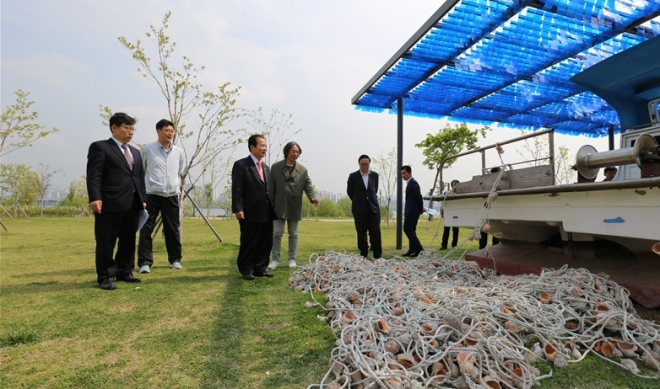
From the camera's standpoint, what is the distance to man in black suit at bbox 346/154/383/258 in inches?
213

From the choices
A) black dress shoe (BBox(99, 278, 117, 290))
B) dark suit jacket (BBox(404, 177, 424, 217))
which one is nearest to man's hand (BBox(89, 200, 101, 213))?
black dress shoe (BBox(99, 278, 117, 290))

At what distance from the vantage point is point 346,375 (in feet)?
5.11

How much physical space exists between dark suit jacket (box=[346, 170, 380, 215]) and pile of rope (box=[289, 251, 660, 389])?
2.66m

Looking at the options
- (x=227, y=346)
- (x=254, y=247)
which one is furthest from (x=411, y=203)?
(x=227, y=346)

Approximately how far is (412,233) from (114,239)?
4.27 meters

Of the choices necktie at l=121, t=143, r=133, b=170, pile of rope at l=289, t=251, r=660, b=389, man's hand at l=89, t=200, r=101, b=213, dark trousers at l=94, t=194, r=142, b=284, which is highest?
necktie at l=121, t=143, r=133, b=170

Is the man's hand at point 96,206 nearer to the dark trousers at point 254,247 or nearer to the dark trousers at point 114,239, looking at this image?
the dark trousers at point 114,239

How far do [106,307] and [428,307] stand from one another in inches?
92.1

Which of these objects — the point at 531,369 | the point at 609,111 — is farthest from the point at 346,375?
the point at 609,111

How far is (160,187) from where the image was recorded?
13.7ft

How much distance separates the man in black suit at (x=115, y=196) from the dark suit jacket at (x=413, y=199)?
13.8 ft

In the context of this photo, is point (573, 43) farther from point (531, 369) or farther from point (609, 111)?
point (531, 369)

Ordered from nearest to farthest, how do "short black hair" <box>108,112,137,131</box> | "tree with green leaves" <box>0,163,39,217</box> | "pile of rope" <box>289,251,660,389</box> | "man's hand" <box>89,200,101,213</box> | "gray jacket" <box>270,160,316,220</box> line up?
"pile of rope" <box>289,251,660,389</box>
"man's hand" <box>89,200,101,213</box>
"short black hair" <box>108,112,137,131</box>
"gray jacket" <box>270,160,316,220</box>
"tree with green leaves" <box>0,163,39,217</box>

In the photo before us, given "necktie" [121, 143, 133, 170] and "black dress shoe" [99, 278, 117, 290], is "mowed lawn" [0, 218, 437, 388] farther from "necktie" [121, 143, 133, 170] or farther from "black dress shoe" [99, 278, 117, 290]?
"necktie" [121, 143, 133, 170]
